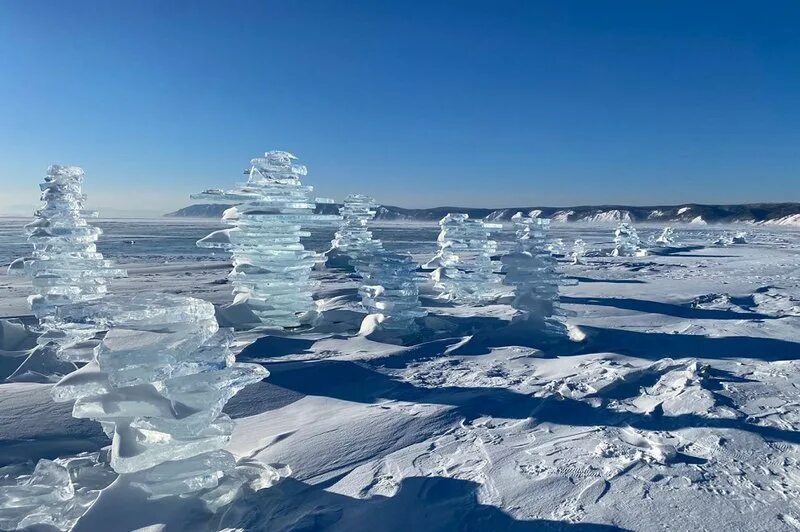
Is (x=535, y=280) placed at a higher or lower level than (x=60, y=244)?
lower

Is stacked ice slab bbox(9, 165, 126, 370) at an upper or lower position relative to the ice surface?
upper

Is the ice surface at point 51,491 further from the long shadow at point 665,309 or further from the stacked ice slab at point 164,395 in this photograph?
the long shadow at point 665,309

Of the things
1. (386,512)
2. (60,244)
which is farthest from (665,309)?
(60,244)

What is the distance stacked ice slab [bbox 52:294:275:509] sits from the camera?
4.41m

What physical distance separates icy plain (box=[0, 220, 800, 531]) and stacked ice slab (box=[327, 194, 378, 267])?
14.8m

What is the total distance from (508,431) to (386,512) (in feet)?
6.42

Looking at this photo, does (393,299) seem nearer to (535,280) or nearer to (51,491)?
(535,280)

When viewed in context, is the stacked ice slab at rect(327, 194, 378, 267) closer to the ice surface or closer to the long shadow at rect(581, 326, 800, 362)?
the long shadow at rect(581, 326, 800, 362)

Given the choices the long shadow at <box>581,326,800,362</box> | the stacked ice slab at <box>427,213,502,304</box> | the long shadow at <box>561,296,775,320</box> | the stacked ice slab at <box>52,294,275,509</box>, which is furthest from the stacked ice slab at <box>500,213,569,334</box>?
the stacked ice slab at <box>52,294,275,509</box>

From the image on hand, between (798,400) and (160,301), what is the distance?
21.6 feet

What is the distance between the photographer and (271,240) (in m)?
13.4

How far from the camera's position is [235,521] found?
4.13 m

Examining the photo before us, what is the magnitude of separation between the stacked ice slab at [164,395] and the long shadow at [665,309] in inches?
416

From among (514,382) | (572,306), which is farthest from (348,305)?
(514,382)
